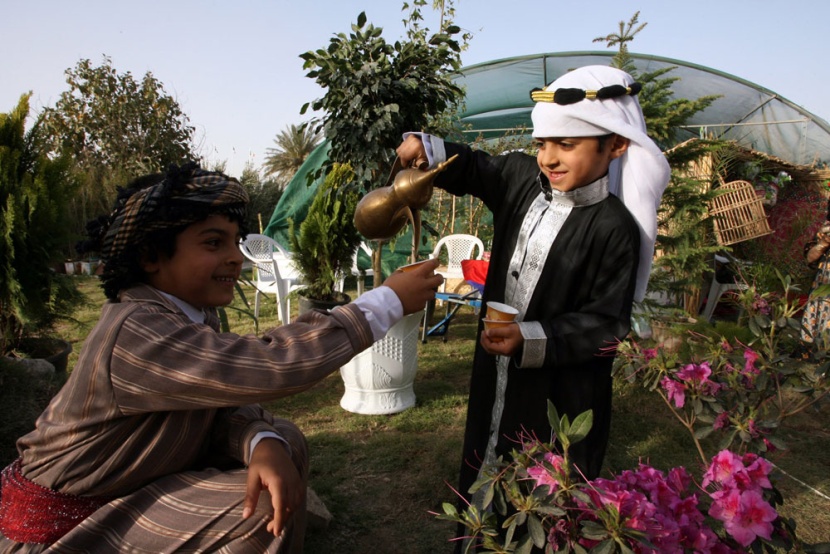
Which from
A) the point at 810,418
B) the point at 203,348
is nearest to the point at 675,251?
the point at 810,418

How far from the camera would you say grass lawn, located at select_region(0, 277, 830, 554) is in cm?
276

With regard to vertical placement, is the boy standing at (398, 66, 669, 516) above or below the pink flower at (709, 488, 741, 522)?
above

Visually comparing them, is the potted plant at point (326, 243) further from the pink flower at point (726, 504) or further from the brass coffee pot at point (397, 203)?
the pink flower at point (726, 504)

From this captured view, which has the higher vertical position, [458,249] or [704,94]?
[704,94]

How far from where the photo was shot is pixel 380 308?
155cm

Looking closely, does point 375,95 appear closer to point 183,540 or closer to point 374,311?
point 374,311

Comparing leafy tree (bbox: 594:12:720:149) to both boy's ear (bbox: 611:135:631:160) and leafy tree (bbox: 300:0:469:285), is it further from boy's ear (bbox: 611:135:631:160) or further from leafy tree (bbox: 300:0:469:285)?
boy's ear (bbox: 611:135:631:160)

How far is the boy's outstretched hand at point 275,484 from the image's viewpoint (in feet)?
4.64

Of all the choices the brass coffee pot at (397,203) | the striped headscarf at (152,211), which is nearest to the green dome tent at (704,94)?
the brass coffee pot at (397,203)

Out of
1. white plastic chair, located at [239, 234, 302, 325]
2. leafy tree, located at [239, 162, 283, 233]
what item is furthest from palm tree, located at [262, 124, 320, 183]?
white plastic chair, located at [239, 234, 302, 325]

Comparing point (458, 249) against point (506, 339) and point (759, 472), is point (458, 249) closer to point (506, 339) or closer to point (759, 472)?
point (506, 339)

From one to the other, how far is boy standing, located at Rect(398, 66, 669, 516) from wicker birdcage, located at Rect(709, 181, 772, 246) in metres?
5.74

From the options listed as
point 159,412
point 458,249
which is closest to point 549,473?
point 159,412

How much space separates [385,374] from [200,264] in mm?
2703
